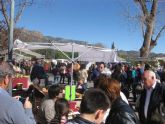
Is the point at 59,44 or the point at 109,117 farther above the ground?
the point at 59,44

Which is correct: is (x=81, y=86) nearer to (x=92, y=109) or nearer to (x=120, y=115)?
(x=120, y=115)

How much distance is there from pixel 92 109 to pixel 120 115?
1183mm

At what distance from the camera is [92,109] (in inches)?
115

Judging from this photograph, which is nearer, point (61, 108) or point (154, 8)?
point (61, 108)

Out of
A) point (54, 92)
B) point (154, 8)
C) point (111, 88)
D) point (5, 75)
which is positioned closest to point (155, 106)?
point (111, 88)

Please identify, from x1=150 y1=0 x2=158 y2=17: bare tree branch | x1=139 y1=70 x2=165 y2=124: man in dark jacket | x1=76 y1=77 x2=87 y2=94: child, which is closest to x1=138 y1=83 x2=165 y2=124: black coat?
x1=139 y1=70 x2=165 y2=124: man in dark jacket

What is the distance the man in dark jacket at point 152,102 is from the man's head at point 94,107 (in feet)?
8.79

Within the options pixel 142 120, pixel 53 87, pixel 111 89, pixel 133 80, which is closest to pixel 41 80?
pixel 133 80

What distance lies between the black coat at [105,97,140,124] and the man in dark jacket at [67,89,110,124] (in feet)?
3.47

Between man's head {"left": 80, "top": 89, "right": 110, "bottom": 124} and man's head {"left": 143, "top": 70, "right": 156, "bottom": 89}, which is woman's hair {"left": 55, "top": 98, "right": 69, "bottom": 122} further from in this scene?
man's head {"left": 80, "top": 89, "right": 110, "bottom": 124}

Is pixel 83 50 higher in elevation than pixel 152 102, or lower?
higher

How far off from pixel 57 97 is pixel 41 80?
12142mm

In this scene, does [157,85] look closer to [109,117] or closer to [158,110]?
[158,110]

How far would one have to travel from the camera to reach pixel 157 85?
5.79 meters
